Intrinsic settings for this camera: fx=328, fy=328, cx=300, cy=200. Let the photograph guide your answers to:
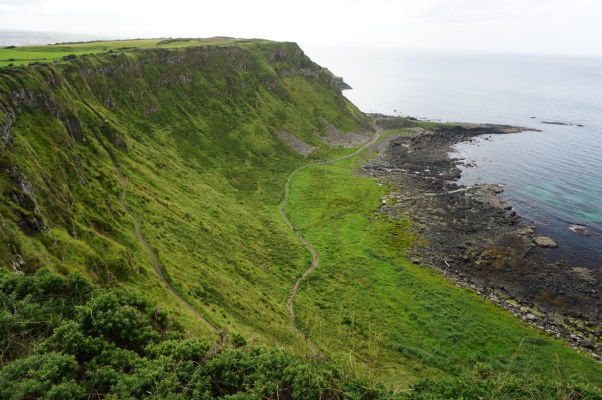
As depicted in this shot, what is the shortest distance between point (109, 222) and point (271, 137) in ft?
290

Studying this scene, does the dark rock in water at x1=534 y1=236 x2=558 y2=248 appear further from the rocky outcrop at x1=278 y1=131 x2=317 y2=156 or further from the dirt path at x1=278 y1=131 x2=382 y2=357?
the rocky outcrop at x1=278 y1=131 x2=317 y2=156

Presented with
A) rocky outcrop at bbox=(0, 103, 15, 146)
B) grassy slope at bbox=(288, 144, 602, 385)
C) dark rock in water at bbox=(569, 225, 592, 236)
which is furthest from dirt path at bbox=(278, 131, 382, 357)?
dark rock in water at bbox=(569, 225, 592, 236)

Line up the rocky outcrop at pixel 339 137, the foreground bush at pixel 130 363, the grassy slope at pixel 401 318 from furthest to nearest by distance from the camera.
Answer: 1. the rocky outcrop at pixel 339 137
2. the grassy slope at pixel 401 318
3. the foreground bush at pixel 130 363

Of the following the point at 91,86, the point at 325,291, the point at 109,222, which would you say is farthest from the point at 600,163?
the point at 91,86

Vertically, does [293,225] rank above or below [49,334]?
below

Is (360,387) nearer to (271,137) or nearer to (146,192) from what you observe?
(146,192)

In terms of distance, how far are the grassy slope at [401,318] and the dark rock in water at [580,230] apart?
39153 mm

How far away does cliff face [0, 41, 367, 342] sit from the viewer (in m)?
34.0

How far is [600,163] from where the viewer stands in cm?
12375

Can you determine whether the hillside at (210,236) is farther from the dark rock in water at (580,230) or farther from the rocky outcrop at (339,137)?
the dark rock in water at (580,230)

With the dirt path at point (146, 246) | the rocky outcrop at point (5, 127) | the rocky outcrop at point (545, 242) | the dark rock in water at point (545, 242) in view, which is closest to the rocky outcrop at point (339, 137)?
the rocky outcrop at point (545, 242)

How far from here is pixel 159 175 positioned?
2901 inches

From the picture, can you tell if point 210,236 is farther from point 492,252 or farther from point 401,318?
point 492,252

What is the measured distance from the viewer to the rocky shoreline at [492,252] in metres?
52.2
